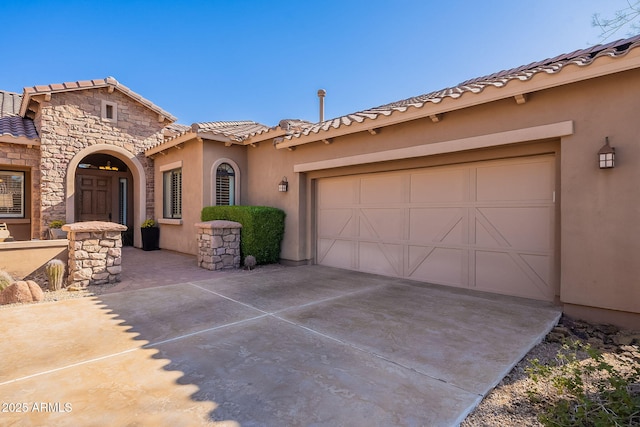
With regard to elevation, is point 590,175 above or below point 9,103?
below

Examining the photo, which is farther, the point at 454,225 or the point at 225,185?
the point at 225,185

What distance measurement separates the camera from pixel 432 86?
Result: 9.96m

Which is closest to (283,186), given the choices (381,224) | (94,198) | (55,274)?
(381,224)

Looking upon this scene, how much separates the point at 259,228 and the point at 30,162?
320 inches

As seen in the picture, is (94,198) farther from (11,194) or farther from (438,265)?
(438,265)

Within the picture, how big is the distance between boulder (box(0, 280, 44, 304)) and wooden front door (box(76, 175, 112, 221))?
843cm

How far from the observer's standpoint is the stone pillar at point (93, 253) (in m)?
6.30

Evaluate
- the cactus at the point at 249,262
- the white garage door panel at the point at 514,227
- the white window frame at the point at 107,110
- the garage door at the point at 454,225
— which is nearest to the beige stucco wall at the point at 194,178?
the white window frame at the point at 107,110

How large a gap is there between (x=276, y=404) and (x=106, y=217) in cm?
1379

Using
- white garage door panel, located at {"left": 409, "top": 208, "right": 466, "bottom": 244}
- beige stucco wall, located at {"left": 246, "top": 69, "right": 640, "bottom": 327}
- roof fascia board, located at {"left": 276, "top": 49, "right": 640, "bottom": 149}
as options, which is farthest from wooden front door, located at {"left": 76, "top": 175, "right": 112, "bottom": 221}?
beige stucco wall, located at {"left": 246, "top": 69, "right": 640, "bottom": 327}

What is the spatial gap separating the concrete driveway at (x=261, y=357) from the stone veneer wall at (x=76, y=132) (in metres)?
7.02

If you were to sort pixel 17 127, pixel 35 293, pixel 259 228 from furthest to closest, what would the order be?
pixel 17 127 → pixel 259 228 → pixel 35 293

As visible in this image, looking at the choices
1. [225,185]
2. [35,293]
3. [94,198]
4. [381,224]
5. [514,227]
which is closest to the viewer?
[35,293]

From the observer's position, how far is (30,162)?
406 inches
